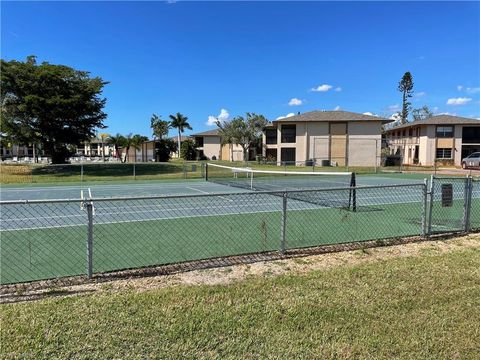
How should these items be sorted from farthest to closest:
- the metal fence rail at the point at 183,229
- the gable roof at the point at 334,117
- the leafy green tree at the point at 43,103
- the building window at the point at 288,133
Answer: the building window at the point at 288,133 → the gable roof at the point at 334,117 → the leafy green tree at the point at 43,103 → the metal fence rail at the point at 183,229

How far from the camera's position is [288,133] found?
186 feet

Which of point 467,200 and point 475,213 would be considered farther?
point 475,213

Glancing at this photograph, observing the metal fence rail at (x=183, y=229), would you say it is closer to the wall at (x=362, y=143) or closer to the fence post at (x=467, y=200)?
the fence post at (x=467, y=200)

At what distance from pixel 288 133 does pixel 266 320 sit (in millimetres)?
54039

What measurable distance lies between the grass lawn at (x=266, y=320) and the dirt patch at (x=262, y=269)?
0.19m

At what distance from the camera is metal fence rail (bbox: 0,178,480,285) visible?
595cm

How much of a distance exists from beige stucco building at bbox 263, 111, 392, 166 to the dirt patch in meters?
44.9

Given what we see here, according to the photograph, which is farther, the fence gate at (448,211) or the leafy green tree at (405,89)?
the leafy green tree at (405,89)

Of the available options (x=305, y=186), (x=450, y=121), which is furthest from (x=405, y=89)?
(x=305, y=186)

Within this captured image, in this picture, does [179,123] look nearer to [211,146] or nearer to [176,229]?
[211,146]

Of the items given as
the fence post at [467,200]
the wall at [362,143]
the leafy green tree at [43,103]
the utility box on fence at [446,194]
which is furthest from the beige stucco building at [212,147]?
the utility box on fence at [446,194]

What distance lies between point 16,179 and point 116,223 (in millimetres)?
20598

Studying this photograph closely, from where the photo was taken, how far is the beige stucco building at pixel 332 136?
52.4m

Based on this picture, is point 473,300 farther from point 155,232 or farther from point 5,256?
point 5,256
